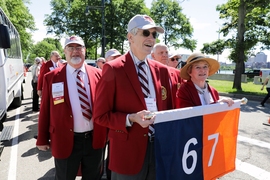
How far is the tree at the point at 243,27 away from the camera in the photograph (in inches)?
562

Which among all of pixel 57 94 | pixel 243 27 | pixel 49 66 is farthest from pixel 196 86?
pixel 243 27

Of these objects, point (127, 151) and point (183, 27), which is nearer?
point (127, 151)

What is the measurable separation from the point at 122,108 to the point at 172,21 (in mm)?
44093

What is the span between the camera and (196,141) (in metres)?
2.27

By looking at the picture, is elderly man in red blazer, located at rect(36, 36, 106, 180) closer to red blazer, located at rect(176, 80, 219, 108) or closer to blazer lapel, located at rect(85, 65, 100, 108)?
blazer lapel, located at rect(85, 65, 100, 108)

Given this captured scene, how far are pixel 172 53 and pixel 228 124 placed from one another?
95.1 inches

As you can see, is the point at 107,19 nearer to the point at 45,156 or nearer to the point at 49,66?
the point at 49,66

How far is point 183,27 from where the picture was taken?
1731 inches

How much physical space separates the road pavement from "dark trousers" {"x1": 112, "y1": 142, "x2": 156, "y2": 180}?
2.30 meters

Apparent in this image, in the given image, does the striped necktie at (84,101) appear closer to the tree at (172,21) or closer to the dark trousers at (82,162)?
the dark trousers at (82,162)

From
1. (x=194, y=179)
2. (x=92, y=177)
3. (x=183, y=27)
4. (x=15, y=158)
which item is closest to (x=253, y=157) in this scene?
(x=194, y=179)

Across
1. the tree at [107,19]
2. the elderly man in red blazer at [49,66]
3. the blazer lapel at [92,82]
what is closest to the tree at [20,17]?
the tree at [107,19]

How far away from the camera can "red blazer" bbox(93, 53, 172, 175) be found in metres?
1.96

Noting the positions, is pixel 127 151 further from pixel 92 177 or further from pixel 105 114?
pixel 92 177
